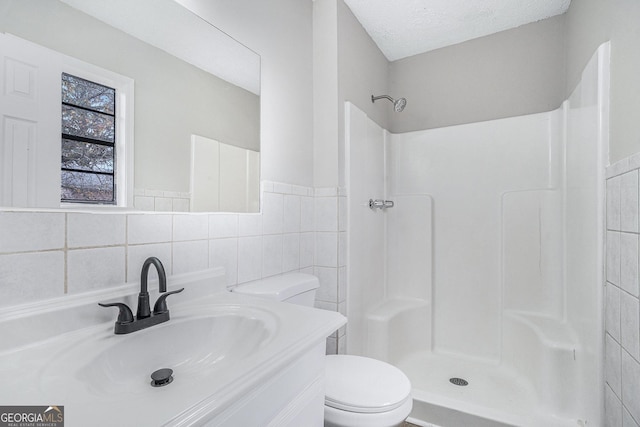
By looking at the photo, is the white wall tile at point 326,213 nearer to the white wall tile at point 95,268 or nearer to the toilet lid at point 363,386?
the toilet lid at point 363,386

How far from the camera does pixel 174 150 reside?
3.54ft

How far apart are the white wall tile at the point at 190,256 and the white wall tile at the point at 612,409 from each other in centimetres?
155

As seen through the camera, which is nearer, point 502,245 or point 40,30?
point 40,30

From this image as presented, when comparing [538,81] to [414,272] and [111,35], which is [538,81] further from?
[111,35]

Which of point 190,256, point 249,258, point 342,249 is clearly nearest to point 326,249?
point 342,249

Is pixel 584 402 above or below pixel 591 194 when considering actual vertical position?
below

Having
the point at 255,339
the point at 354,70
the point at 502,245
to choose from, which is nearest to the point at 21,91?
the point at 255,339

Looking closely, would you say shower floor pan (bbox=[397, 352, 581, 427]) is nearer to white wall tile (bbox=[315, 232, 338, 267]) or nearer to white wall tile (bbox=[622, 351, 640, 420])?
white wall tile (bbox=[622, 351, 640, 420])

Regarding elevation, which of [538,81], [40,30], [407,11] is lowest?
[40,30]

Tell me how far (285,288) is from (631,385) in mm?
1217

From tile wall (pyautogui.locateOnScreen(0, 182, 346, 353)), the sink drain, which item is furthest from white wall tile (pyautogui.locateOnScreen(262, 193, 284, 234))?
the sink drain

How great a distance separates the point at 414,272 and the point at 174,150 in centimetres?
192

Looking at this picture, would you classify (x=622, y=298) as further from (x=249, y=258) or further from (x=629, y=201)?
(x=249, y=258)

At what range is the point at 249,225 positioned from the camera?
4.55 ft
